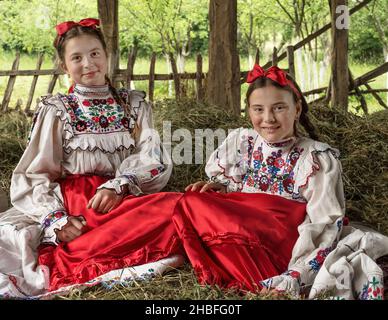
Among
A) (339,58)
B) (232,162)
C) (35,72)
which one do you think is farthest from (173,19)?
(232,162)

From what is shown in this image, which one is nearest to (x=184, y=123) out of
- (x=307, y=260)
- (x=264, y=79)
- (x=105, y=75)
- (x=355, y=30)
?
(x=105, y=75)

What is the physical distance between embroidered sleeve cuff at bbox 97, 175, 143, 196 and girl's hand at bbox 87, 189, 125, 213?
0.08 ft

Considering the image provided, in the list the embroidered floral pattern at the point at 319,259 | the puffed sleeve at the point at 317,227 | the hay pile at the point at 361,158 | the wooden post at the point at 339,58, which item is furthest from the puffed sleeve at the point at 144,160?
the wooden post at the point at 339,58

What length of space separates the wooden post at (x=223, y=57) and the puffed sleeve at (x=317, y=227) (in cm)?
248

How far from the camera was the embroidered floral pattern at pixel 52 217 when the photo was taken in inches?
101

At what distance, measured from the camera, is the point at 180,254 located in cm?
246

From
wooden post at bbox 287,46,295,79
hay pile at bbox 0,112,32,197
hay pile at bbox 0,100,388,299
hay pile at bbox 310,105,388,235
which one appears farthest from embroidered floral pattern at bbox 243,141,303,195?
wooden post at bbox 287,46,295,79

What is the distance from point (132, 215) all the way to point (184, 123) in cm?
195

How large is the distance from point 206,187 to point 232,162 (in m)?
0.18

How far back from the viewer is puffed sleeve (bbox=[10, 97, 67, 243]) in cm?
267

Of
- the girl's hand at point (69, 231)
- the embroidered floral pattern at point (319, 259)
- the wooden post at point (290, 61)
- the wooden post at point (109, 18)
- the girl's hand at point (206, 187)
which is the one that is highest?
the wooden post at point (109, 18)

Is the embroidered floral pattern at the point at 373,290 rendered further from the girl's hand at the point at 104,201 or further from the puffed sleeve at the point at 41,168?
the puffed sleeve at the point at 41,168
